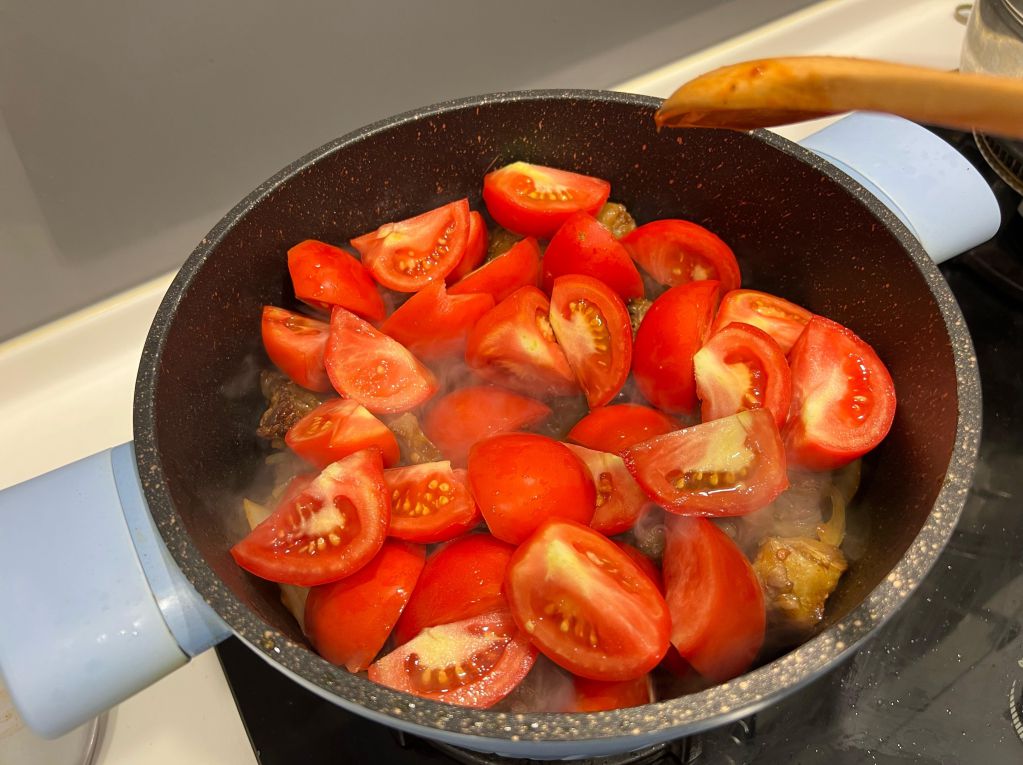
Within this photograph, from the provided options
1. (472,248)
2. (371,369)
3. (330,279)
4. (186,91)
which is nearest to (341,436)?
(371,369)

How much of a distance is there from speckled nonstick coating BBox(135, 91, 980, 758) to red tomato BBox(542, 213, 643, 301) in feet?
0.46

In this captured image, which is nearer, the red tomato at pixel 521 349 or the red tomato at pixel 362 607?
the red tomato at pixel 362 607

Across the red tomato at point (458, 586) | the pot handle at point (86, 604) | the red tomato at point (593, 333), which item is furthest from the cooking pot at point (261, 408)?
the red tomato at point (593, 333)

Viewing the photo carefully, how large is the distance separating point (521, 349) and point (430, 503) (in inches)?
8.0

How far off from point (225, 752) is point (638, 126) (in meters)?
0.91

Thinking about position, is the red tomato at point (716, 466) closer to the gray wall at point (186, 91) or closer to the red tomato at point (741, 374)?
the red tomato at point (741, 374)

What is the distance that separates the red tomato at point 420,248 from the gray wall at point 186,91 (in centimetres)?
31

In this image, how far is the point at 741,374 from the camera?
0.85m

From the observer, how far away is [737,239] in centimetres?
104

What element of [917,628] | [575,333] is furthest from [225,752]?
[917,628]

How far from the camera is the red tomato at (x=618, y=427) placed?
0.85 m

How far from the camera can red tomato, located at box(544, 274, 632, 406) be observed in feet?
2.93

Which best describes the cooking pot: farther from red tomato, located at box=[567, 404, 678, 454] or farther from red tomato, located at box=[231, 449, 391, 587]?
red tomato, located at box=[567, 404, 678, 454]

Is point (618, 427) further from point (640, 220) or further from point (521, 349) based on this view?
point (640, 220)
